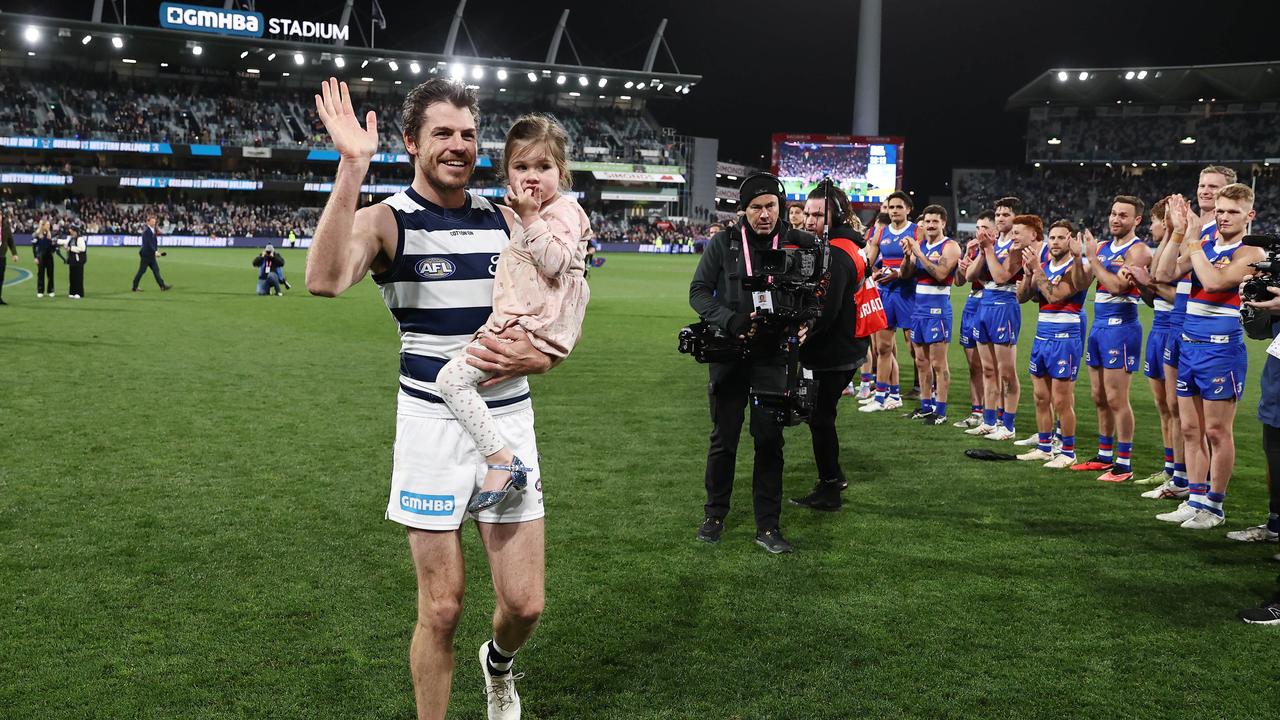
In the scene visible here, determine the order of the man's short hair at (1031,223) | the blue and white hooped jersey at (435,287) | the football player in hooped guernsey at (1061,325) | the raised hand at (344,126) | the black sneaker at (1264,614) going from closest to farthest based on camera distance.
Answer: the raised hand at (344,126) < the blue and white hooped jersey at (435,287) < the black sneaker at (1264,614) < the football player in hooped guernsey at (1061,325) < the man's short hair at (1031,223)

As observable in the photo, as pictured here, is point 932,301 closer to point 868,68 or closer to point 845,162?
point 845,162

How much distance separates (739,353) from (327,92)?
3360 millimetres

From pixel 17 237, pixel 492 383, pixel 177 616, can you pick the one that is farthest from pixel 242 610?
pixel 17 237

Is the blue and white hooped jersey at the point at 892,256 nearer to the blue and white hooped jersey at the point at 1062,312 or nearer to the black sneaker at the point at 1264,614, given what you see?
the blue and white hooped jersey at the point at 1062,312

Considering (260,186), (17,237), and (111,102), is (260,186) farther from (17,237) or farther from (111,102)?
(17,237)

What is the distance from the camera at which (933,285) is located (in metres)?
10.7

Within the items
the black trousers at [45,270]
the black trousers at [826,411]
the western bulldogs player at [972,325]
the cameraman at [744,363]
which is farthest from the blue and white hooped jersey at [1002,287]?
the black trousers at [45,270]

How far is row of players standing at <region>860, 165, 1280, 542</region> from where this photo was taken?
6.51 m

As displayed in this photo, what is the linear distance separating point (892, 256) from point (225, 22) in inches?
2245

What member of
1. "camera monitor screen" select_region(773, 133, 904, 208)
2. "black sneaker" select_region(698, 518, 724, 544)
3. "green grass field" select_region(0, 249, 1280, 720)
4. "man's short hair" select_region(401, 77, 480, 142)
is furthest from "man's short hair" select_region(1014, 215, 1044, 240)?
"camera monitor screen" select_region(773, 133, 904, 208)

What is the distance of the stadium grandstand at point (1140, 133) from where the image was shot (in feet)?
207

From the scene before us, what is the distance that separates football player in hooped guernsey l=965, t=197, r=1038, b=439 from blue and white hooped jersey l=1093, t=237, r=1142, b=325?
1.13 m

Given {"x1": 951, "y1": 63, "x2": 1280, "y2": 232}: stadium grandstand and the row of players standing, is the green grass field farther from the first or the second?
{"x1": 951, "y1": 63, "x2": 1280, "y2": 232}: stadium grandstand

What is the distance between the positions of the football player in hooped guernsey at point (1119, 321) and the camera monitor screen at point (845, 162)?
151ft
